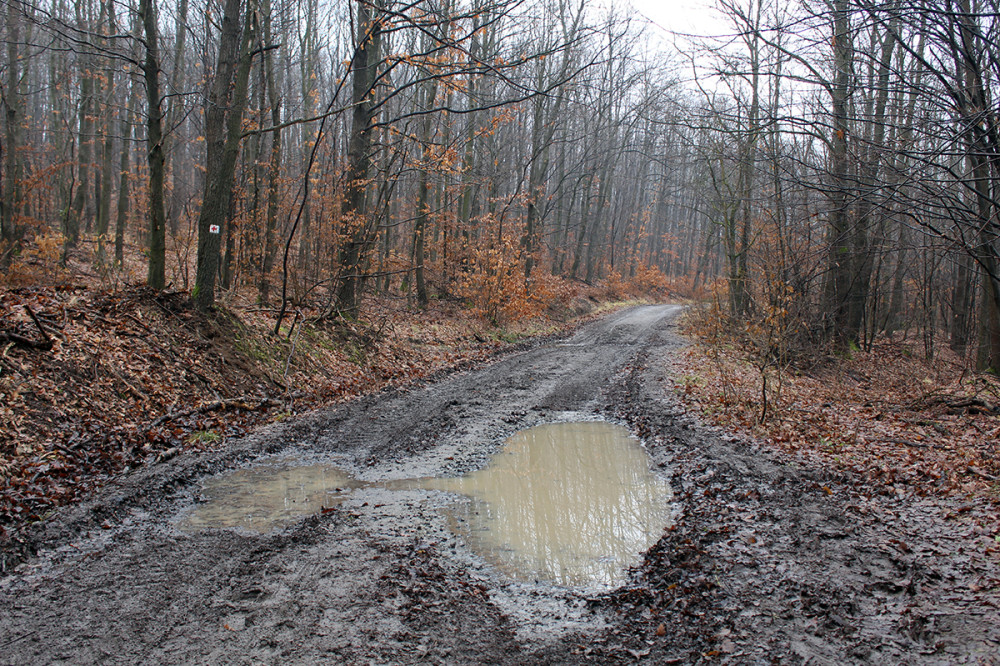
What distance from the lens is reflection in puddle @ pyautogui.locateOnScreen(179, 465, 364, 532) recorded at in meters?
4.67

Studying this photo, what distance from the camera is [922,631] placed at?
3.32 metres

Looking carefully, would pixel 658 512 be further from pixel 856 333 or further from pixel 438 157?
pixel 856 333

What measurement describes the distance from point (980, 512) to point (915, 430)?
11.0 ft

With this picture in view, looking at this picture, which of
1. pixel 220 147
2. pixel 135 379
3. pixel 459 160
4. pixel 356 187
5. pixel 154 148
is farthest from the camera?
pixel 459 160

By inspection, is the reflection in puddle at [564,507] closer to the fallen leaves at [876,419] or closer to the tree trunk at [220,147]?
A: the fallen leaves at [876,419]

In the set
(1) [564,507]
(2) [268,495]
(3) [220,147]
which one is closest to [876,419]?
(1) [564,507]

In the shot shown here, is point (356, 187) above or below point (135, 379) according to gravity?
above

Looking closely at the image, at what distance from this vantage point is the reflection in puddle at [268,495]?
15.3 ft

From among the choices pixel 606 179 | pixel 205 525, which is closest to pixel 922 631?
pixel 205 525

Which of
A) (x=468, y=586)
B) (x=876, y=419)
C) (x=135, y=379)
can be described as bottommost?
(x=468, y=586)

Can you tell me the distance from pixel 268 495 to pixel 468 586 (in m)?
2.34

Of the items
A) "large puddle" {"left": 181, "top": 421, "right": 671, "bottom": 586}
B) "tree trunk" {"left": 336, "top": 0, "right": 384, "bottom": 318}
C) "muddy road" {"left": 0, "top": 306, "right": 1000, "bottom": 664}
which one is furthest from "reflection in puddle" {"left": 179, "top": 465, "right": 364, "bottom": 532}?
"tree trunk" {"left": 336, "top": 0, "right": 384, "bottom": 318}

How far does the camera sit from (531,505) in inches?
218

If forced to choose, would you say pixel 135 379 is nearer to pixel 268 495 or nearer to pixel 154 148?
pixel 268 495
